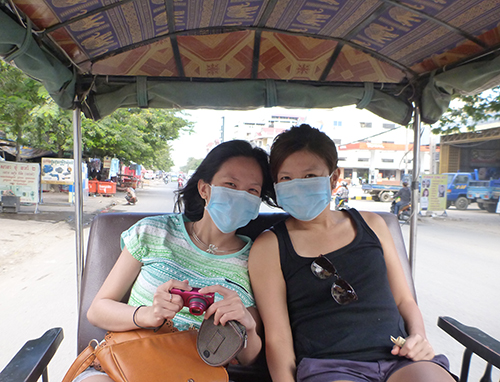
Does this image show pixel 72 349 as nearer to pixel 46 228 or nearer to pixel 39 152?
pixel 46 228

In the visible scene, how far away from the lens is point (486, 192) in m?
15.8

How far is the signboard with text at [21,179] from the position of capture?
32.4 feet

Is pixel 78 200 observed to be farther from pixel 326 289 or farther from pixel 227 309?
pixel 326 289

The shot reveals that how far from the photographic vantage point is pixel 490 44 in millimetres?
2029

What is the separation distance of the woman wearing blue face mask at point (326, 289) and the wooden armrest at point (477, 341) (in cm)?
15

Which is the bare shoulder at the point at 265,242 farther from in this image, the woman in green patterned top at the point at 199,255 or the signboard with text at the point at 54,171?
the signboard with text at the point at 54,171

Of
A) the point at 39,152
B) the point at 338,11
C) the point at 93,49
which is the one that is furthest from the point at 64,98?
the point at 39,152

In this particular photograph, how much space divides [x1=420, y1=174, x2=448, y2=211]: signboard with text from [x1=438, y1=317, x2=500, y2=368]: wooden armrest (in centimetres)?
1139

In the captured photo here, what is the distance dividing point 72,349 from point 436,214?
13649mm

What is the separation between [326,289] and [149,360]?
0.80 metres

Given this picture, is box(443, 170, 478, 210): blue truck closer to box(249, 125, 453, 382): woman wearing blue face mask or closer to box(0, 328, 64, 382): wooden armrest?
box(249, 125, 453, 382): woman wearing blue face mask

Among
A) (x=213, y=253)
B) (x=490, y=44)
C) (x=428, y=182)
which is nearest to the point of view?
(x=213, y=253)

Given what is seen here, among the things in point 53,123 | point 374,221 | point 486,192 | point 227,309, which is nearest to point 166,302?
point 227,309

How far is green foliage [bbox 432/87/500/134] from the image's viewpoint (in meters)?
8.52
